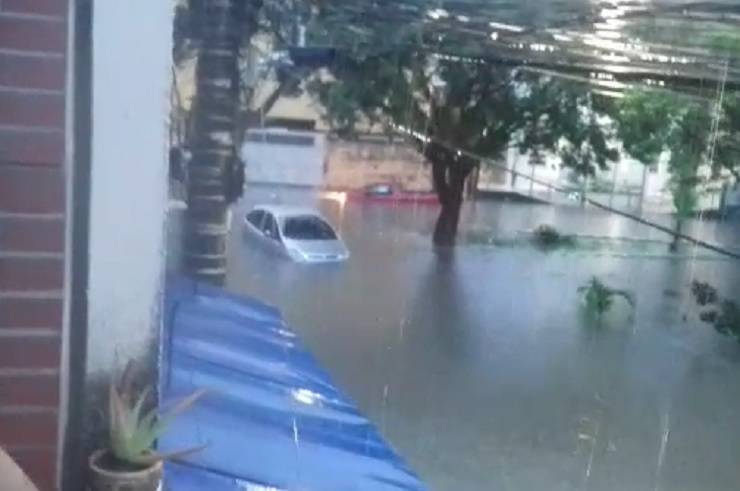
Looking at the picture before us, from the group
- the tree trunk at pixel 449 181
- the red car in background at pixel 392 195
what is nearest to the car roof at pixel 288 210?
the red car in background at pixel 392 195

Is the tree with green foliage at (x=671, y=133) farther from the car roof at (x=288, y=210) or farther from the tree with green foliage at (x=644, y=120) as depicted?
the car roof at (x=288, y=210)

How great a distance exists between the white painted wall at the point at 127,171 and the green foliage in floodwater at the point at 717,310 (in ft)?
12.5

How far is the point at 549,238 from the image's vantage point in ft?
13.0

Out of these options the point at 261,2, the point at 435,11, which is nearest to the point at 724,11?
the point at 435,11

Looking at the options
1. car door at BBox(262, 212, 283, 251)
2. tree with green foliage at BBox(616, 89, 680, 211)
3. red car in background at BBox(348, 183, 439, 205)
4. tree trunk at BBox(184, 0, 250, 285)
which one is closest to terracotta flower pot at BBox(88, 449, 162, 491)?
tree trunk at BBox(184, 0, 250, 285)

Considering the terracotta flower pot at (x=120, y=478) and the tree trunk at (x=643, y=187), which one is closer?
the terracotta flower pot at (x=120, y=478)

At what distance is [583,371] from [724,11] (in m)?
2.86

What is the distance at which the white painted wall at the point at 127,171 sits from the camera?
3.96ft

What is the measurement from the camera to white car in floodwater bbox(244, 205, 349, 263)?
2.51 m

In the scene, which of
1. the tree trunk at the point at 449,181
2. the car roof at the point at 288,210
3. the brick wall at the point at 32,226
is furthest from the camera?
the tree trunk at the point at 449,181

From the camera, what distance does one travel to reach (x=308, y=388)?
195 cm

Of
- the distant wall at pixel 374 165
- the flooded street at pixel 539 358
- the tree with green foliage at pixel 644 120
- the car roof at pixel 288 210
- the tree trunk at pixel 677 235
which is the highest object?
the tree with green foliage at pixel 644 120

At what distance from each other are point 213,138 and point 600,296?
278cm

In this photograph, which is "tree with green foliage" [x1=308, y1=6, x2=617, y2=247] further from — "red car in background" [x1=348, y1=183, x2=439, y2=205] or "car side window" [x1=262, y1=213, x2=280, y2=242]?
"car side window" [x1=262, y1=213, x2=280, y2=242]
